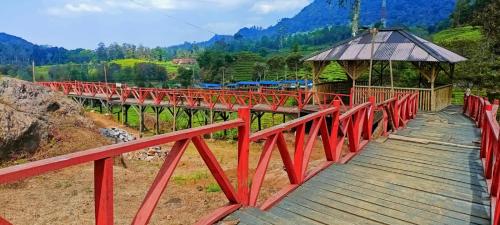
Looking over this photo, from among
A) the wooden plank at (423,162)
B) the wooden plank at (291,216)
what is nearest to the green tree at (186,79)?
the wooden plank at (423,162)

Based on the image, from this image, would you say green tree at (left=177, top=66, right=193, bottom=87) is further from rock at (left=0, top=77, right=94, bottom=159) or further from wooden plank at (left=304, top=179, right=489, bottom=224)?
wooden plank at (left=304, top=179, right=489, bottom=224)

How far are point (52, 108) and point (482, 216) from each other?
14.3 meters

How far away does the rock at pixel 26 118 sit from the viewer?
8664mm

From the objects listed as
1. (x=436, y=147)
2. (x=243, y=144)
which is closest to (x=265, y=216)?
(x=243, y=144)

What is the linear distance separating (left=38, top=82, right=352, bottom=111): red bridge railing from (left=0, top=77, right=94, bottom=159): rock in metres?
7.93

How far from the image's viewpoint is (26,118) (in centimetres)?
939

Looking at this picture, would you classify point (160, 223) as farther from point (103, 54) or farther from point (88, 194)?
point (103, 54)

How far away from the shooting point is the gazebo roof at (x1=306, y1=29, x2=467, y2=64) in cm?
1522

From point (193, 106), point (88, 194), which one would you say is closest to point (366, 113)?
point (88, 194)

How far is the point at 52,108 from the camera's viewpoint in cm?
1451

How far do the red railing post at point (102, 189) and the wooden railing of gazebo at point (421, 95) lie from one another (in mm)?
13640

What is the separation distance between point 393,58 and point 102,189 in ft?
48.7

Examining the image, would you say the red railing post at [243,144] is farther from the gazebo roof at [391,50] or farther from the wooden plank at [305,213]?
the gazebo roof at [391,50]

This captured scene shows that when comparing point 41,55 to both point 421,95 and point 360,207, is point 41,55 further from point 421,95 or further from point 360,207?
Answer: point 360,207
